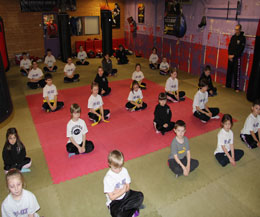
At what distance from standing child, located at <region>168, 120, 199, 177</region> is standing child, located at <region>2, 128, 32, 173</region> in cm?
283

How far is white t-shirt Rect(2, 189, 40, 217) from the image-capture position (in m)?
3.06

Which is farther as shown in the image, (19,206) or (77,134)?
(77,134)

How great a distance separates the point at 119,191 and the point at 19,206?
131 centimetres

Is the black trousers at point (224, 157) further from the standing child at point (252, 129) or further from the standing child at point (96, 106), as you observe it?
the standing child at point (96, 106)

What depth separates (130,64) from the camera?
558 inches

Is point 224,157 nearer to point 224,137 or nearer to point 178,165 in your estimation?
point 224,137

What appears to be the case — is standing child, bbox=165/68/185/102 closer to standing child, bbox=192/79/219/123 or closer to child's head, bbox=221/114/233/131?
standing child, bbox=192/79/219/123

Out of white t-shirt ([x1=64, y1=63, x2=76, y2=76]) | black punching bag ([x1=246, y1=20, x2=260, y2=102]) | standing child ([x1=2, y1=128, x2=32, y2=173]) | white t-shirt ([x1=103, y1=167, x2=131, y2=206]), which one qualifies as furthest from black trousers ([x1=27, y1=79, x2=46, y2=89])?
black punching bag ([x1=246, y1=20, x2=260, y2=102])

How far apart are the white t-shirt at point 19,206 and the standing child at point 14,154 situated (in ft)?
5.13

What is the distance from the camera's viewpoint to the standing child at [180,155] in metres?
4.29

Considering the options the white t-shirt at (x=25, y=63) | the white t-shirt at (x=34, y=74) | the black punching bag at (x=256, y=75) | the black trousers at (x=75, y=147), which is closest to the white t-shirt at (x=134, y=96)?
the black trousers at (x=75, y=147)

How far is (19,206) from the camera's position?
311 centimetres

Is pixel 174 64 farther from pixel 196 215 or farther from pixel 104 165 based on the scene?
pixel 196 215

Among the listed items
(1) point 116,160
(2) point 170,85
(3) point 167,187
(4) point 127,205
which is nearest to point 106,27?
(2) point 170,85
